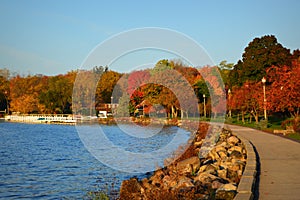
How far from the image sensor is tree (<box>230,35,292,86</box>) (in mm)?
40312

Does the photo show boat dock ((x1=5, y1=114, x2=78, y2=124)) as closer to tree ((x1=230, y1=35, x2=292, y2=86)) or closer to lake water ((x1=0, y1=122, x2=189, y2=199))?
tree ((x1=230, y1=35, x2=292, y2=86))

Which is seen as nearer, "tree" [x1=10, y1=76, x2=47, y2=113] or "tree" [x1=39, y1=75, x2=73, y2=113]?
"tree" [x1=39, y1=75, x2=73, y2=113]

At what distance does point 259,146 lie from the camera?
55.8ft

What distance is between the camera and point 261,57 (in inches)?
1638

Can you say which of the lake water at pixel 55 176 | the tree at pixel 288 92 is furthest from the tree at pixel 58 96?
the lake water at pixel 55 176

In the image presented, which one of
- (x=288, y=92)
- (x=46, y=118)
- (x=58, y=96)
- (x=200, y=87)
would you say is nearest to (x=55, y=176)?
(x=288, y=92)

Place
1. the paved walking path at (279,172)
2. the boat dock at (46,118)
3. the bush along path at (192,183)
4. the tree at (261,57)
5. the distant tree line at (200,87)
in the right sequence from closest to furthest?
1. the paved walking path at (279,172)
2. the bush along path at (192,183)
3. the distant tree line at (200,87)
4. the tree at (261,57)
5. the boat dock at (46,118)

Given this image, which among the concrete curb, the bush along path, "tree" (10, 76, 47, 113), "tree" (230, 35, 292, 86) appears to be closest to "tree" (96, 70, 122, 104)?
"tree" (10, 76, 47, 113)

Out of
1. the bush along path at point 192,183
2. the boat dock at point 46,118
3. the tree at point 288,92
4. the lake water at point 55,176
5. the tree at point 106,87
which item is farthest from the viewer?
the tree at point 106,87

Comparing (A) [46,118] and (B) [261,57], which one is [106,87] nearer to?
(A) [46,118]

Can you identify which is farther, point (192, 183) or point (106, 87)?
point (106, 87)

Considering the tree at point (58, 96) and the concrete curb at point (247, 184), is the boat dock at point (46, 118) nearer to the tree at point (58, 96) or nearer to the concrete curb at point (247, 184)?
the tree at point (58, 96)

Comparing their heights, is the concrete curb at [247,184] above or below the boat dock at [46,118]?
below

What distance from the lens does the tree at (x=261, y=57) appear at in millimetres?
40312
